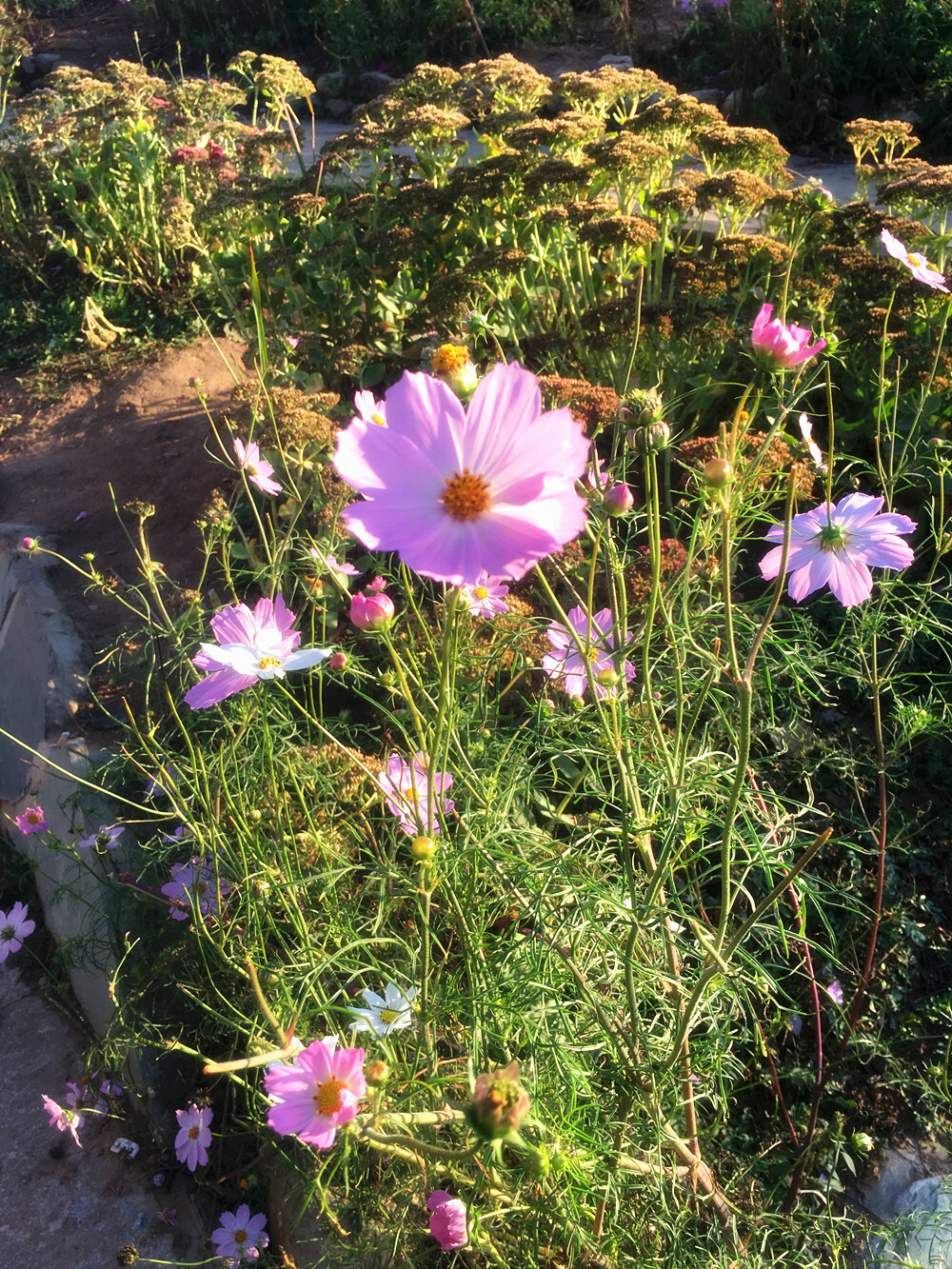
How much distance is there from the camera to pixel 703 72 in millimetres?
6898

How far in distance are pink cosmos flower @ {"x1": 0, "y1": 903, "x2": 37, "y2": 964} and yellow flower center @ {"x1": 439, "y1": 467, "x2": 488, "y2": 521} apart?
73.8 inches

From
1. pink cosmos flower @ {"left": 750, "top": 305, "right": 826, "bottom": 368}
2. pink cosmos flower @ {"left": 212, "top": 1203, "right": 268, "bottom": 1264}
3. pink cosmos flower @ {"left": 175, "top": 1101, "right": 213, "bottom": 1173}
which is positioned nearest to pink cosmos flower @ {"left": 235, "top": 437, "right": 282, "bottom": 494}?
pink cosmos flower @ {"left": 750, "top": 305, "right": 826, "bottom": 368}

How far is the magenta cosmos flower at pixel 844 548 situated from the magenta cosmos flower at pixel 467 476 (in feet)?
1.66

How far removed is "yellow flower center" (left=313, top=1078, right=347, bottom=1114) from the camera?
2.94 feet

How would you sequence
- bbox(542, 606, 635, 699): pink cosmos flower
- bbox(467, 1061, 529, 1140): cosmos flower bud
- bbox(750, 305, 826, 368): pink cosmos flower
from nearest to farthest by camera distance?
bbox(467, 1061, 529, 1140): cosmos flower bud → bbox(750, 305, 826, 368): pink cosmos flower → bbox(542, 606, 635, 699): pink cosmos flower

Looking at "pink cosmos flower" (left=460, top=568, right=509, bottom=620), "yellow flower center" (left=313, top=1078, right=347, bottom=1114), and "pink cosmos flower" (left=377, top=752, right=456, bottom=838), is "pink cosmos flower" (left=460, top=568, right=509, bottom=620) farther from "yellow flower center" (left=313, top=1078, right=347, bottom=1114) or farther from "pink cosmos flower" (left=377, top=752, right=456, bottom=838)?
"yellow flower center" (left=313, top=1078, right=347, bottom=1114)

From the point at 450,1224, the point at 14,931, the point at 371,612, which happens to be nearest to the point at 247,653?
the point at 371,612

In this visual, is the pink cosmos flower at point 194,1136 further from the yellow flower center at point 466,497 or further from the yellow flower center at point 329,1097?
the yellow flower center at point 466,497

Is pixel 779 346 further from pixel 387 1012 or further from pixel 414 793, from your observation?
pixel 387 1012

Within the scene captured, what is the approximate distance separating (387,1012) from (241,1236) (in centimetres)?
74

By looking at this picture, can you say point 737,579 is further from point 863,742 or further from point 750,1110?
point 750,1110

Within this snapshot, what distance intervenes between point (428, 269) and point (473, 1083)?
2.77 m

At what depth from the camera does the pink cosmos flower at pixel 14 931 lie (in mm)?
2191

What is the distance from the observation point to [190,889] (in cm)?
165
